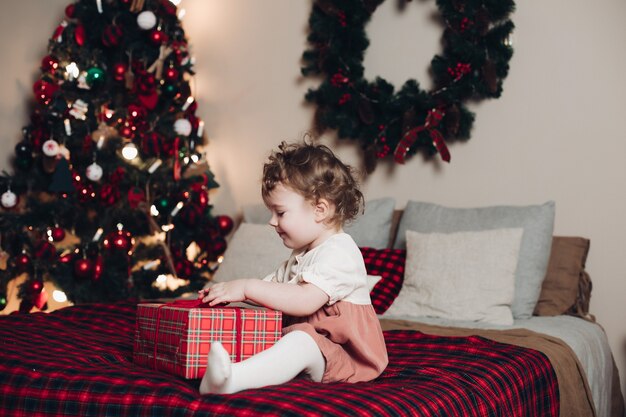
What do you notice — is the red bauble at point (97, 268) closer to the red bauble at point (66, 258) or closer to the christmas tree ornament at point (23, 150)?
the red bauble at point (66, 258)

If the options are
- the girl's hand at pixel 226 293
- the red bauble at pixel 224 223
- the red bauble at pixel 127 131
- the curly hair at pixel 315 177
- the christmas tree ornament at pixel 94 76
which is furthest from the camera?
the red bauble at pixel 224 223

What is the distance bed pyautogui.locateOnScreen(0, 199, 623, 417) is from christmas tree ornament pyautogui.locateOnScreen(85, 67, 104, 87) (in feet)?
3.94

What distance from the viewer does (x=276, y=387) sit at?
4.76 feet

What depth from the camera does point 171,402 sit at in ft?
4.52

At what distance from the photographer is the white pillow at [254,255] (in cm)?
305

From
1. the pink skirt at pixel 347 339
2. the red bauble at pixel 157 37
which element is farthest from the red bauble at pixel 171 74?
the pink skirt at pixel 347 339

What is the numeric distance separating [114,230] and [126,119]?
1.88 feet

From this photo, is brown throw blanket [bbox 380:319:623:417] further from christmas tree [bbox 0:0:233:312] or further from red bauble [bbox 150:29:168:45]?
red bauble [bbox 150:29:168:45]

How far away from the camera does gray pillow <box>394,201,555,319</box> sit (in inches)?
107

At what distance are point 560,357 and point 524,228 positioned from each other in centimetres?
71

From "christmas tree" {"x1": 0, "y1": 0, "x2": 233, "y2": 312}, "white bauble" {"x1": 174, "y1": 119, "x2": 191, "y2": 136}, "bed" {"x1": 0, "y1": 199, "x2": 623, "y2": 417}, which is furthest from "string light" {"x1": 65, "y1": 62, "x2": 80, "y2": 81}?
"bed" {"x1": 0, "y1": 199, "x2": 623, "y2": 417}

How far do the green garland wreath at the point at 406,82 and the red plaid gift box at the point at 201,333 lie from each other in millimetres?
1847

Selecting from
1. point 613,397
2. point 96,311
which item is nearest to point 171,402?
point 96,311

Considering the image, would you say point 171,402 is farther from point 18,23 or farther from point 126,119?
point 18,23
